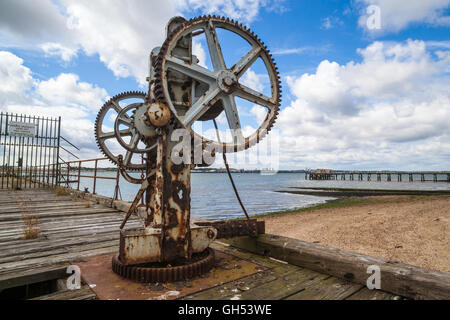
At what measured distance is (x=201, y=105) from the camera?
2.73 metres

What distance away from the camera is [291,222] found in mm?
15812

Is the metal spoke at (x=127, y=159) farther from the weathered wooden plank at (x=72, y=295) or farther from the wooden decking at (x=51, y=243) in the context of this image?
the weathered wooden plank at (x=72, y=295)

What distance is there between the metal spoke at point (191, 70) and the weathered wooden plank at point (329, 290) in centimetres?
215

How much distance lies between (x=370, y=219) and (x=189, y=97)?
49.1ft

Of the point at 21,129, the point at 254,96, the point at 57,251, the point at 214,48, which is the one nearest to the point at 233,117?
the point at 254,96

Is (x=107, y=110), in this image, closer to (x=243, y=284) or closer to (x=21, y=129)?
(x=243, y=284)

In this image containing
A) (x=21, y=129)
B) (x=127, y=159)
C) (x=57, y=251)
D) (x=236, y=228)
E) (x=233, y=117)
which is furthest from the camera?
(x=21, y=129)

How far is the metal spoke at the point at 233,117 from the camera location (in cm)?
294

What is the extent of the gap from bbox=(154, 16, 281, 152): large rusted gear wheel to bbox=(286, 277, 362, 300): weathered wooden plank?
1.45m

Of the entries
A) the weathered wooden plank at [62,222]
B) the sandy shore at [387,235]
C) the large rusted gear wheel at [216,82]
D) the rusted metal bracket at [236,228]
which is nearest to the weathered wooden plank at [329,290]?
the rusted metal bracket at [236,228]

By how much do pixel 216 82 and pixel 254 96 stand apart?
52 cm

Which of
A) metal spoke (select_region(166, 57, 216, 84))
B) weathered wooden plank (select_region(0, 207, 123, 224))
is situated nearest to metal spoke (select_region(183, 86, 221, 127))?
metal spoke (select_region(166, 57, 216, 84))
